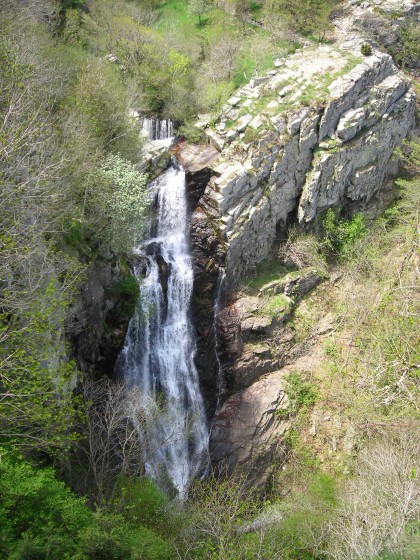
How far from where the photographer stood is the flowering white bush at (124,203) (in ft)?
64.6

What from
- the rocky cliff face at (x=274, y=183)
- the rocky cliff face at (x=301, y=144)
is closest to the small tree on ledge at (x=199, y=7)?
the rocky cliff face at (x=274, y=183)

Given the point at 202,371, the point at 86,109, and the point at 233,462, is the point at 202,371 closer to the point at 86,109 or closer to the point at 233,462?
the point at 233,462

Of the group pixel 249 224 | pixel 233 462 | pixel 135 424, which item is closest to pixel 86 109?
pixel 249 224

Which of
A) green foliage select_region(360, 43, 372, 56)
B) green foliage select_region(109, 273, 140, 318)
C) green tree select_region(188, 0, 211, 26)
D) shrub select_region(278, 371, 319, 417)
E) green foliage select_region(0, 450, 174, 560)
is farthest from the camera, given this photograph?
green tree select_region(188, 0, 211, 26)

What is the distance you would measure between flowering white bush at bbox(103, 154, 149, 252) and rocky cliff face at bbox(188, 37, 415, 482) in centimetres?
513

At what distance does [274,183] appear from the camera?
26203mm

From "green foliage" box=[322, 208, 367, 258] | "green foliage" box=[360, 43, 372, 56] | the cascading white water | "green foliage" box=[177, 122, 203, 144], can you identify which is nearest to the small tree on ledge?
"green foliage" box=[177, 122, 203, 144]

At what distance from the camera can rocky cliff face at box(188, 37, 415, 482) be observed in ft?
78.1

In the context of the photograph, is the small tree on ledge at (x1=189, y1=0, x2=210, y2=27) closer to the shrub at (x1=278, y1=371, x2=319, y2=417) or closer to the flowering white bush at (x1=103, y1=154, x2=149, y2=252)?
the flowering white bush at (x1=103, y1=154, x2=149, y2=252)

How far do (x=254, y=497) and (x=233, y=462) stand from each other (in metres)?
1.90

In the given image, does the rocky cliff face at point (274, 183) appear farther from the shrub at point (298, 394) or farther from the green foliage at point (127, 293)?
the green foliage at point (127, 293)

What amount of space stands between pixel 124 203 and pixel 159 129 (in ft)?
35.0

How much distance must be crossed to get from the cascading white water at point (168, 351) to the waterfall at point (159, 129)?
4.22 meters

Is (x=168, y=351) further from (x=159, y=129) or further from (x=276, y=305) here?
(x=159, y=129)
